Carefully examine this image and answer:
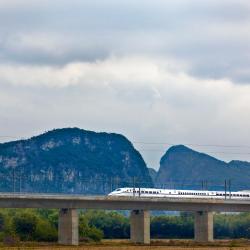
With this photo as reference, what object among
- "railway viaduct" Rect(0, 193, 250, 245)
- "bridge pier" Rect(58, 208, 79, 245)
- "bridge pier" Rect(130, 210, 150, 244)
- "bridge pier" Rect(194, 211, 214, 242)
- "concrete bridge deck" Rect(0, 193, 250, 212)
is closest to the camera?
"concrete bridge deck" Rect(0, 193, 250, 212)

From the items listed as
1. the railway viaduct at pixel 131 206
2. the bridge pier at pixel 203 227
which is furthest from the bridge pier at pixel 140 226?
the bridge pier at pixel 203 227

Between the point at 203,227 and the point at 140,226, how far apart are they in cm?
1452

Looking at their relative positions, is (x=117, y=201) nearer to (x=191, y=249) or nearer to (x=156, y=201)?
(x=156, y=201)

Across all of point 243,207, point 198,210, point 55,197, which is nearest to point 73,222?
point 55,197

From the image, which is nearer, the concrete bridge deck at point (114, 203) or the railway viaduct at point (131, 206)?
the concrete bridge deck at point (114, 203)

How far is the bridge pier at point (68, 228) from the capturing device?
495 feet

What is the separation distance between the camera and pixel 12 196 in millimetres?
149000

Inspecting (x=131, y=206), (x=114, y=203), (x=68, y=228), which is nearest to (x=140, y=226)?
(x=131, y=206)

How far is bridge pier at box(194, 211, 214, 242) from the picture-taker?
17162 centimetres

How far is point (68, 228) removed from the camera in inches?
6048

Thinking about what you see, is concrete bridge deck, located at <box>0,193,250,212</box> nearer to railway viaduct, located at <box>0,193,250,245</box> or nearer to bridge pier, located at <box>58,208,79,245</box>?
railway viaduct, located at <box>0,193,250,245</box>

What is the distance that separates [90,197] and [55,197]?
8135mm

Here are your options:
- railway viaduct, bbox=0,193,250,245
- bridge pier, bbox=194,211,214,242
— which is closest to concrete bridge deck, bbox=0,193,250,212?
railway viaduct, bbox=0,193,250,245

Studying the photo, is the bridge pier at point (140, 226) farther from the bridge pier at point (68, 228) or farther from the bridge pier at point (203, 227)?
the bridge pier at point (68, 228)
